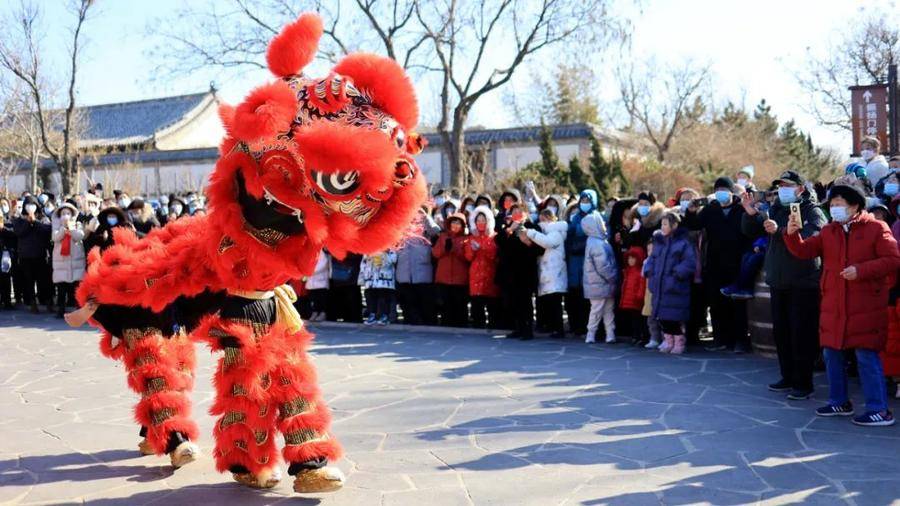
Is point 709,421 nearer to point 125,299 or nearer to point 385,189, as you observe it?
point 385,189

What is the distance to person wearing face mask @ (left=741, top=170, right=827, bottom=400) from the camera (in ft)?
23.9

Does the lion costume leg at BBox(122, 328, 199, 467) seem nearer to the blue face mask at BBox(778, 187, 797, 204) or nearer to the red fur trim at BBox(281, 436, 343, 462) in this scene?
the red fur trim at BBox(281, 436, 343, 462)

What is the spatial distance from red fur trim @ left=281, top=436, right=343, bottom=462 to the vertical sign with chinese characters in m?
15.3

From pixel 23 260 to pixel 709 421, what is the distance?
13.1 m

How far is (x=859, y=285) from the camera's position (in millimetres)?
6480

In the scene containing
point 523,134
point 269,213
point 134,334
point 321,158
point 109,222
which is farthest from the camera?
point 523,134

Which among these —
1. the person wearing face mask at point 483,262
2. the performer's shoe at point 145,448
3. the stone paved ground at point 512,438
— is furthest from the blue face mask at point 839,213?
the person wearing face mask at point 483,262

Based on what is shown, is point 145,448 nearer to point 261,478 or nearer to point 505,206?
point 261,478

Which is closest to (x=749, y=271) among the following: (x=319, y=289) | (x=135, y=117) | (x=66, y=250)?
(x=319, y=289)

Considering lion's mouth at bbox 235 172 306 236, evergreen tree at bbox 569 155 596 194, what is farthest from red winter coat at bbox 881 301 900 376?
evergreen tree at bbox 569 155 596 194

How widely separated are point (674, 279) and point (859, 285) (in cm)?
331

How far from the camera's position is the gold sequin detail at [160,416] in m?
5.60

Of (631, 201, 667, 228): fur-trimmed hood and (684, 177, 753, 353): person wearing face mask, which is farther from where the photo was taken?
(631, 201, 667, 228): fur-trimmed hood

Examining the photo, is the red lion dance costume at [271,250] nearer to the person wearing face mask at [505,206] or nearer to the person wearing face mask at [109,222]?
the person wearing face mask at [109,222]
